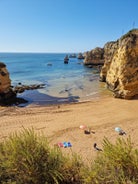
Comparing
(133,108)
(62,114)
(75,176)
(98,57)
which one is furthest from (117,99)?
(98,57)

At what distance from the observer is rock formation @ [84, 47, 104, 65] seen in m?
59.9

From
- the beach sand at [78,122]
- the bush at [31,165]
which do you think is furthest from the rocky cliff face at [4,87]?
the bush at [31,165]

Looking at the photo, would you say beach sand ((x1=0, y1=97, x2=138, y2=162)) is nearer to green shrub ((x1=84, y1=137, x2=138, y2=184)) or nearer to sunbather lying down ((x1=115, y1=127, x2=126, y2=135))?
sunbather lying down ((x1=115, y1=127, x2=126, y2=135))

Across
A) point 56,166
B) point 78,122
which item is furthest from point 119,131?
point 56,166

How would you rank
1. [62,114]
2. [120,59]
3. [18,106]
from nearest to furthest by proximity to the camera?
[62,114], [18,106], [120,59]

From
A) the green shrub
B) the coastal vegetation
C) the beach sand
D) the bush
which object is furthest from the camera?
the beach sand

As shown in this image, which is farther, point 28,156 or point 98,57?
point 98,57

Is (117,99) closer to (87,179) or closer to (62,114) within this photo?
(62,114)

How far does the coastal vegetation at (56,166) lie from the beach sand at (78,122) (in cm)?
322

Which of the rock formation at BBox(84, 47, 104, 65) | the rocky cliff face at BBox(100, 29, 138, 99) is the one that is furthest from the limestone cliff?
the rock formation at BBox(84, 47, 104, 65)

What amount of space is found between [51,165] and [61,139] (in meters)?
5.65

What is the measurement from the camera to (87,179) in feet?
14.9

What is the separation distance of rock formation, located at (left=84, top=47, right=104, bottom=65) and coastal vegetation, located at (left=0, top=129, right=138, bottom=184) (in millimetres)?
56947

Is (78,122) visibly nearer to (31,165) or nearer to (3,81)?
(31,165)
